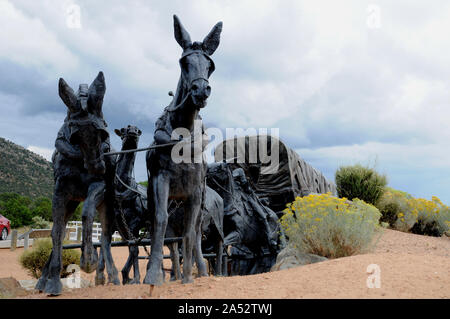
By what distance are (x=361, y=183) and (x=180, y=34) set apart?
48.9ft

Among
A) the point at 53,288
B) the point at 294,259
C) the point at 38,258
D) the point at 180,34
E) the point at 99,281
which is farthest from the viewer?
the point at 38,258

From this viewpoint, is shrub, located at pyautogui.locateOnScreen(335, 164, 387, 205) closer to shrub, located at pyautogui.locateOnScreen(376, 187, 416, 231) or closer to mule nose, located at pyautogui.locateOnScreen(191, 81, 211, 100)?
shrub, located at pyautogui.locateOnScreen(376, 187, 416, 231)

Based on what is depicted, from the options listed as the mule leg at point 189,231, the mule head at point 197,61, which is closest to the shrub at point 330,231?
the mule leg at point 189,231

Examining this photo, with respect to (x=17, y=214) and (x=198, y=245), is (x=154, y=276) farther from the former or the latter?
(x=17, y=214)

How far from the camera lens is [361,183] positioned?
1711cm

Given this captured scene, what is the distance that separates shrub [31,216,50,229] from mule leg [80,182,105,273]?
23.9m

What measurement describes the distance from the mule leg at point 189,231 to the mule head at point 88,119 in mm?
1060

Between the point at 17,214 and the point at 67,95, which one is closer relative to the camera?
the point at 67,95

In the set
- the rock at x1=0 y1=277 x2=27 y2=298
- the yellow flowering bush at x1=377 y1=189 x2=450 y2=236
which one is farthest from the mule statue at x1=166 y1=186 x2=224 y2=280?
the yellow flowering bush at x1=377 y1=189 x2=450 y2=236

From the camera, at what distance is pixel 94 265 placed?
386 centimetres

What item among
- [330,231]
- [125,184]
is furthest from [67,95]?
[330,231]

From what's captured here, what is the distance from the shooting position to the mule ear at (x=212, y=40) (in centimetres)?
410
